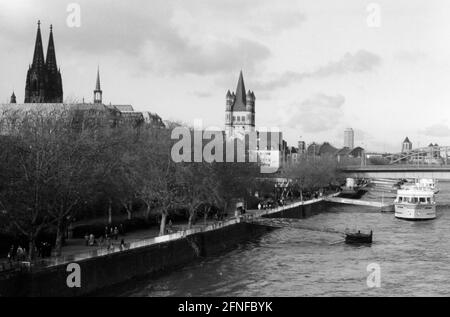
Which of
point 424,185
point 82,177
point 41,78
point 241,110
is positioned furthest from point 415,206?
point 241,110

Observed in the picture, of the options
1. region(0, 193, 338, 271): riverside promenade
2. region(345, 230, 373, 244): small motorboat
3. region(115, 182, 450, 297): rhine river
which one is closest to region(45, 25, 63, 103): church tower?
region(0, 193, 338, 271): riverside promenade

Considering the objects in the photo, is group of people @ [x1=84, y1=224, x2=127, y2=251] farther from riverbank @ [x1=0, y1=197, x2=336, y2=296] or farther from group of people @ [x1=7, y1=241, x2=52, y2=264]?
group of people @ [x1=7, y1=241, x2=52, y2=264]

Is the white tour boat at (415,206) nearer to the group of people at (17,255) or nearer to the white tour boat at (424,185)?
the white tour boat at (424,185)

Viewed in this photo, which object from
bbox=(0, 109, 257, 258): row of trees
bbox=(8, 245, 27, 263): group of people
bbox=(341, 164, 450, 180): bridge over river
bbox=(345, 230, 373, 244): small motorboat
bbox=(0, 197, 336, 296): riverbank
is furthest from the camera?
bbox=(341, 164, 450, 180): bridge over river

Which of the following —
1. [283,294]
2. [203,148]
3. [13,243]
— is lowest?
[283,294]

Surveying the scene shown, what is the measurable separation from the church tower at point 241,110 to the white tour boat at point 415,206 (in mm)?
106514

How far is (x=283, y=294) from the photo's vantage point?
28.5 meters

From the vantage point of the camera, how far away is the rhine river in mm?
29156

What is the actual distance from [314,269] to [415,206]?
31.6 metres

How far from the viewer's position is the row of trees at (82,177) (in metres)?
26.8

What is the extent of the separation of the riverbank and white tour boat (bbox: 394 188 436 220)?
24.4 meters
